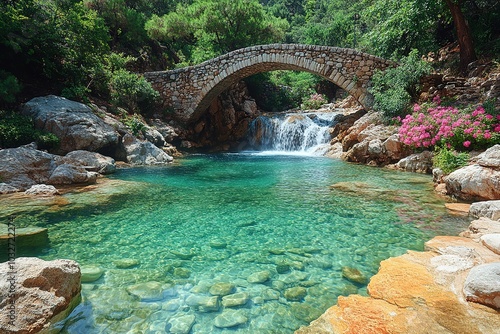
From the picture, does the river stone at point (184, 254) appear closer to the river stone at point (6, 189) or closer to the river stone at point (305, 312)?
the river stone at point (305, 312)

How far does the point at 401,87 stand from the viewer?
10805mm

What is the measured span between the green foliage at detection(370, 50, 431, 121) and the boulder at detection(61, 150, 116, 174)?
960 centimetres

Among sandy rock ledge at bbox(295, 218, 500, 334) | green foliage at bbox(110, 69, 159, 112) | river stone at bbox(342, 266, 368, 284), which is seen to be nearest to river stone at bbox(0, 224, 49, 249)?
sandy rock ledge at bbox(295, 218, 500, 334)

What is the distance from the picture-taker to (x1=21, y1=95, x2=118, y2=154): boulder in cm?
836

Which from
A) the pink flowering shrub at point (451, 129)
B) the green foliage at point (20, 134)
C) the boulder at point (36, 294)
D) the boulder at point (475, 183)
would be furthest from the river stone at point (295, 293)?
the green foliage at point (20, 134)

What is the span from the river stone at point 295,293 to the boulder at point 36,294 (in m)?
1.69

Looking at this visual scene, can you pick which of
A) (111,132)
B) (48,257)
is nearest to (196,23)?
(111,132)

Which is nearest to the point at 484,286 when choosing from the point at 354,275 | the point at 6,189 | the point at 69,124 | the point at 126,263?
the point at 354,275

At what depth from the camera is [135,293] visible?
2441mm

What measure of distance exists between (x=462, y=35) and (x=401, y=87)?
2.85 meters

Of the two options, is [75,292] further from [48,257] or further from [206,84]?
[206,84]

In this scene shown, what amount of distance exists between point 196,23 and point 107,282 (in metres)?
18.0

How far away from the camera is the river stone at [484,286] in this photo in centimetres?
214

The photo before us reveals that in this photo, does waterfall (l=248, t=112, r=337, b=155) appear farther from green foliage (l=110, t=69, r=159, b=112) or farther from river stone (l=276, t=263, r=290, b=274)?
river stone (l=276, t=263, r=290, b=274)
